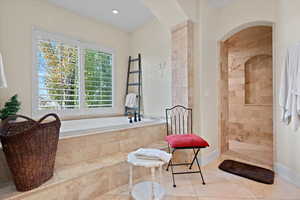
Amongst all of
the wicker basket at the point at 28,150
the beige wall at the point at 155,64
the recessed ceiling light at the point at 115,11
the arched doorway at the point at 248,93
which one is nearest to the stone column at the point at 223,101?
the arched doorway at the point at 248,93

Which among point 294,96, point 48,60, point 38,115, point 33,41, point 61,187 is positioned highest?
point 33,41

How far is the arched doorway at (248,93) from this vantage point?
336 centimetres

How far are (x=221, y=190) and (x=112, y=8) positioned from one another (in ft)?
11.1

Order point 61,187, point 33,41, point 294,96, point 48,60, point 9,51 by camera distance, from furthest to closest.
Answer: point 48,60 → point 33,41 → point 9,51 → point 294,96 → point 61,187

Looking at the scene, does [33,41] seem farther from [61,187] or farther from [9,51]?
[61,187]

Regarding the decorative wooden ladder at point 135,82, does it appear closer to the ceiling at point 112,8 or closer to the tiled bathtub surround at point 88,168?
the ceiling at point 112,8

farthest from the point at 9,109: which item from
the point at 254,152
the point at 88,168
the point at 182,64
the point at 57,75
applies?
the point at 254,152

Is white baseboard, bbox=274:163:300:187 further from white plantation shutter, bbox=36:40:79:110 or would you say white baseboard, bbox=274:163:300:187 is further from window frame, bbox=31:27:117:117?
white plantation shutter, bbox=36:40:79:110

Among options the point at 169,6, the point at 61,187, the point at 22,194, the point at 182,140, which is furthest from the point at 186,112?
the point at 22,194

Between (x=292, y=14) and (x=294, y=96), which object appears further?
(x=292, y=14)

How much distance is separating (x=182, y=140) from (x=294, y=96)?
1221 millimetres

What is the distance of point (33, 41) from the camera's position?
112 inches

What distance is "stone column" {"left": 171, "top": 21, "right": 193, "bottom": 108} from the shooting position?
2672mm

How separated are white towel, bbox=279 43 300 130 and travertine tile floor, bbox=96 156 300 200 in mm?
727
